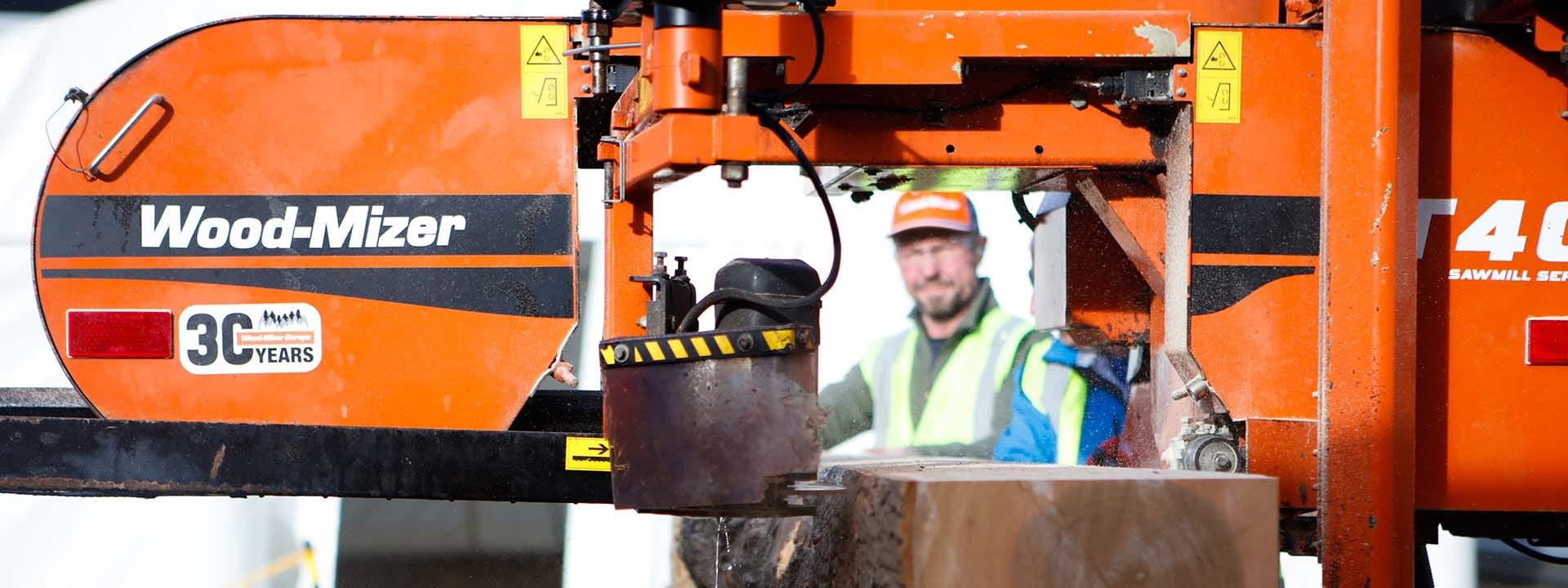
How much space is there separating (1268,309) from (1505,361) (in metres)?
Answer: 0.55

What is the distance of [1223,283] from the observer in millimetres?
2775

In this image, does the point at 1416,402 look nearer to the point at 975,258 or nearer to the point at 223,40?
the point at 223,40

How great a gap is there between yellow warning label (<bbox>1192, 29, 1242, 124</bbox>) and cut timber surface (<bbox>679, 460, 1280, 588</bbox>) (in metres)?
0.88

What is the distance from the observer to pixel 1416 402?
2830 mm

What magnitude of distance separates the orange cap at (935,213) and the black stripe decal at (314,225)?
3203 mm

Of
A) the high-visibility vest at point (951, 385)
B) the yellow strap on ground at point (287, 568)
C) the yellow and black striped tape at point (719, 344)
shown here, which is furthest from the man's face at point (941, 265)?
the yellow and black striped tape at point (719, 344)

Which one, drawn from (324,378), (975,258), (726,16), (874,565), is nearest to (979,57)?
(726,16)

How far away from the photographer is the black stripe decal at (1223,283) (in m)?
2.77

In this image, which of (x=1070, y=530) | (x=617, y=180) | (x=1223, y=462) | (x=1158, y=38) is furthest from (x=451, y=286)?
(x=1223, y=462)

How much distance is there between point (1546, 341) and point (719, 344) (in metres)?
1.82

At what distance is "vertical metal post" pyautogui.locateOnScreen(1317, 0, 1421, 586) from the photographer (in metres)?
2.46

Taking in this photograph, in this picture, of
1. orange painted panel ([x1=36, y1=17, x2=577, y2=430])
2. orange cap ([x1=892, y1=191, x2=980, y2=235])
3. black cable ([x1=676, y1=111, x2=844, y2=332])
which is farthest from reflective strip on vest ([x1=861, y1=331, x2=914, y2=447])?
black cable ([x1=676, y1=111, x2=844, y2=332])

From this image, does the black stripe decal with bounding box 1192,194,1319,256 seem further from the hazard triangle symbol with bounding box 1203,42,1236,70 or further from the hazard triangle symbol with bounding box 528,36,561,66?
the hazard triangle symbol with bounding box 528,36,561,66

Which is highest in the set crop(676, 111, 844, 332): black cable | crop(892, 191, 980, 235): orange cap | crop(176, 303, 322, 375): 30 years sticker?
crop(892, 191, 980, 235): orange cap
